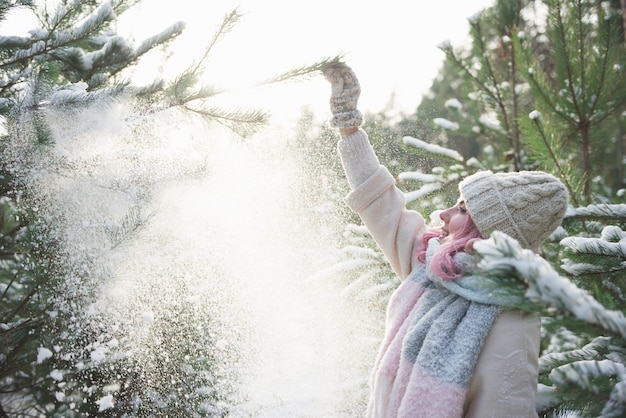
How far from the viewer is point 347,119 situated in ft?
6.20

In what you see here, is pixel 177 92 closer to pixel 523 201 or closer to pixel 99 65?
pixel 99 65

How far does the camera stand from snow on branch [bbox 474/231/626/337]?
702 mm

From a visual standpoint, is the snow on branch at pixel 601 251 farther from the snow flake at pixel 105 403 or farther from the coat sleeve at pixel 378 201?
the snow flake at pixel 105 403

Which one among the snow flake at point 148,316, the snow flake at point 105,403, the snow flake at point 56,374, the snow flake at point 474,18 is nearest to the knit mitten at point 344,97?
the snow flake at point 474,18

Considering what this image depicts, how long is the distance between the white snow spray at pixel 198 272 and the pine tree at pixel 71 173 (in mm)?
11

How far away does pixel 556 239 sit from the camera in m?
2.29

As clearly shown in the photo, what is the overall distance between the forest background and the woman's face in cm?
38

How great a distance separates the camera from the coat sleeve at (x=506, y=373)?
1.45 metres

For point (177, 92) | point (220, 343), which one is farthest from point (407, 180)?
point (220, 343)

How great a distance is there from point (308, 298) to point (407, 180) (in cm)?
107

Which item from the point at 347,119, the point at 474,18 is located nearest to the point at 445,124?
the point at 474,18

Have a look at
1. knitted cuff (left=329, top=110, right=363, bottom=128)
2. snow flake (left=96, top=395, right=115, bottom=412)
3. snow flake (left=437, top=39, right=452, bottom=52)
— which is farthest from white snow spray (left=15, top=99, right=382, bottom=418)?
snow flake (left=437, top=39, right=452, bottom=52)

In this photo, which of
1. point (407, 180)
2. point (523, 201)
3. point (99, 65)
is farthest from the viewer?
point (407, 180)

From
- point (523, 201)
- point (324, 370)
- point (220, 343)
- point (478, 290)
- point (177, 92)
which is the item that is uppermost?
point (177, 92)
